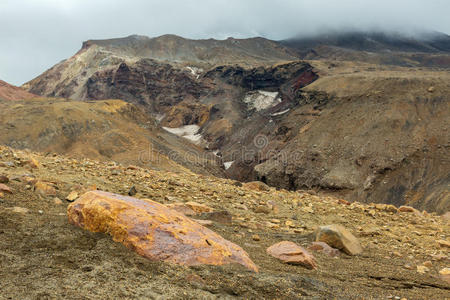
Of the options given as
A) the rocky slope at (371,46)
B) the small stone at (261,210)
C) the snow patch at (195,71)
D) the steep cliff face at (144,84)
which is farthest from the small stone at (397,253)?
the rocky slope at (371,46)

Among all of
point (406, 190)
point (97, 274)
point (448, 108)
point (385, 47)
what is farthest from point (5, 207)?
point (385, 47)

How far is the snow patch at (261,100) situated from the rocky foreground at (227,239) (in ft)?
256

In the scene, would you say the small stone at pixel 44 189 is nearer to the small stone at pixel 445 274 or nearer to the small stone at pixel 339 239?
the small stone at pixel 339 239

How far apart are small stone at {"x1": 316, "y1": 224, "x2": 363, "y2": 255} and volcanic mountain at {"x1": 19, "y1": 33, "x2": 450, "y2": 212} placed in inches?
845

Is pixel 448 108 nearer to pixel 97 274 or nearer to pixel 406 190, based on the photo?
pixel 406 190

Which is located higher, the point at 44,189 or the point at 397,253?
the point at 44,189

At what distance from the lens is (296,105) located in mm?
61125

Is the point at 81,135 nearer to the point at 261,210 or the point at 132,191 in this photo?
the point at 132,191

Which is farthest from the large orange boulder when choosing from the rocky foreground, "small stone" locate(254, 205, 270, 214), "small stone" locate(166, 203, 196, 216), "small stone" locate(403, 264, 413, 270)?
"small stone" locate(254, 205, 270, 214)

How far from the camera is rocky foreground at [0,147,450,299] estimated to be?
321 cm

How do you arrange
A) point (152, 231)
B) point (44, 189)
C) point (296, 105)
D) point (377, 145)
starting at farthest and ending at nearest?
point (296, 105), point (377, 145), point (44, 189), point (152, 231)

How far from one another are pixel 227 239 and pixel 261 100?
85998 mm

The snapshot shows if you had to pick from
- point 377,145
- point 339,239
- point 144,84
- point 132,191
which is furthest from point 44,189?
point 144,84

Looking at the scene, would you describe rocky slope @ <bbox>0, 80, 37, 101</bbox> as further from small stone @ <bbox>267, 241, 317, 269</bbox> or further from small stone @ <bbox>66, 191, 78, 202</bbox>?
small stone @ <bbox>267, 241, 317, 269</bbox>
